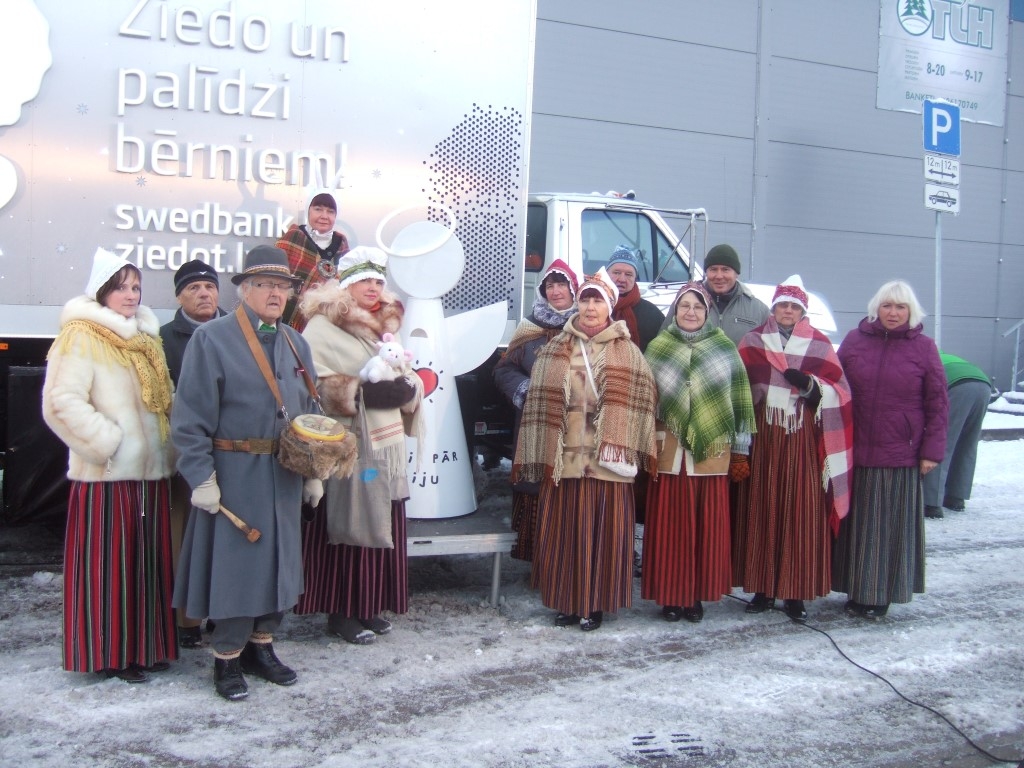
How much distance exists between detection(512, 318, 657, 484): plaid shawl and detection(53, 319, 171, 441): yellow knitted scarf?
1726mm

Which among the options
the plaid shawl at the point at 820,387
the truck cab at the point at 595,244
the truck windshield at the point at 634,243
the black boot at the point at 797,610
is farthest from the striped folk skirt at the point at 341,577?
the truck windshield at the point at 634,243

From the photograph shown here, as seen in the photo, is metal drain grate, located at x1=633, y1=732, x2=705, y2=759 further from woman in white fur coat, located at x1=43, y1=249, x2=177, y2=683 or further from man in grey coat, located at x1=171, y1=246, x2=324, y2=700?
woman in white fur coat, located at x1=43, y1=249, x2=177, y2=683

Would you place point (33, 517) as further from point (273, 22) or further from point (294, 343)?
point (273, 22)

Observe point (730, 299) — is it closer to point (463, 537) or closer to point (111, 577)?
point (463, 537)

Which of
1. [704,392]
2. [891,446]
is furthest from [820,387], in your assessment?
[704,392]

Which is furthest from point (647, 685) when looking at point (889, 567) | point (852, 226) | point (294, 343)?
point (852, 226)

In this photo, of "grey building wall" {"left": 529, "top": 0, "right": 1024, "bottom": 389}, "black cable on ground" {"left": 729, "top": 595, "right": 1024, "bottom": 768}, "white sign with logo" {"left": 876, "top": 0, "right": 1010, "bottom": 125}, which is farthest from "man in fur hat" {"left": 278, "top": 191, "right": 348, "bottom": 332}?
"white sign with logo" {"left": 876, "top": 0, "right": 1010, "bottom": 125}

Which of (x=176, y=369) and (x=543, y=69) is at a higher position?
(x=543, y=69)

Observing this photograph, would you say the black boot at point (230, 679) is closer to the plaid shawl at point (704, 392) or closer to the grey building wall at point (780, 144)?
the plaid shawl at point (704, 392)

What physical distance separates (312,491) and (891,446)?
3009 mm

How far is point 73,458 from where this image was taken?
3.85 m

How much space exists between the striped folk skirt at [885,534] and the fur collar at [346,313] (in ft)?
8.72

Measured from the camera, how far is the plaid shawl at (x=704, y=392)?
4762 mm

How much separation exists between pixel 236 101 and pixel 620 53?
27.0ft
